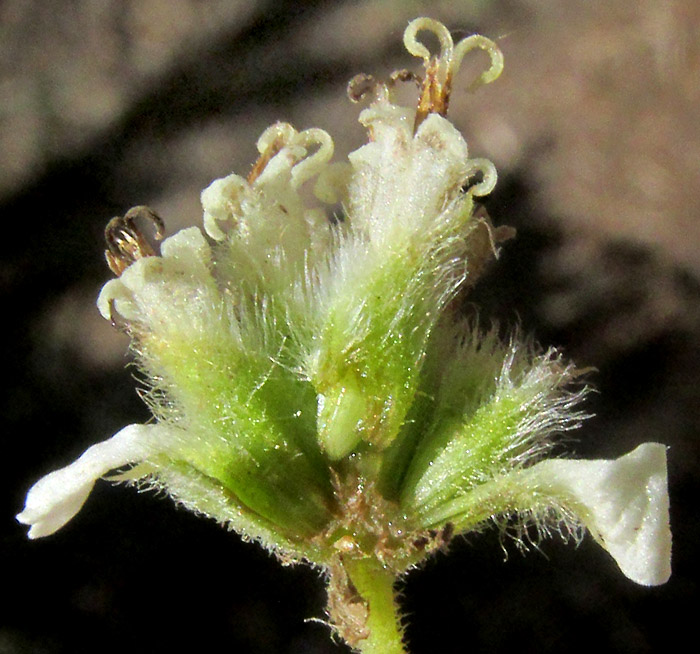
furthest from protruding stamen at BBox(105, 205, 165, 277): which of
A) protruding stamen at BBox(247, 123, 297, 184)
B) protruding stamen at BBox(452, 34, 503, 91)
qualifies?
protruding stamen at BBox(452, 34, 503, 91)

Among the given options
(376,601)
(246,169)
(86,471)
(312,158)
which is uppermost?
(312,158)

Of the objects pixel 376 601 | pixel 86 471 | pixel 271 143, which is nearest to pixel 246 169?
pixel 271 143

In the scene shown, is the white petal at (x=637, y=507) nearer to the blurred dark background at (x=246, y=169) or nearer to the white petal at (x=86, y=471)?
the white petal at (x=86, y=471)

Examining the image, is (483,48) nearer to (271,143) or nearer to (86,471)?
(271,143)

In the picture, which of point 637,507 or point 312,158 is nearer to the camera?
point 637,507

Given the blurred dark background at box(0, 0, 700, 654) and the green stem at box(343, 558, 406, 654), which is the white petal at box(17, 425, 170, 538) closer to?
the green stem at box(343, 558, 406, 654)

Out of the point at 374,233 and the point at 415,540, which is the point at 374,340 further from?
the point at 415,540
